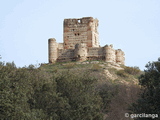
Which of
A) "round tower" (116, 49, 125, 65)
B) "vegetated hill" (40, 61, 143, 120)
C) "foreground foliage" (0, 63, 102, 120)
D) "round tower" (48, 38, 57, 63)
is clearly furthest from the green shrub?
"foreground foliage" (0, 63, 102, 120)

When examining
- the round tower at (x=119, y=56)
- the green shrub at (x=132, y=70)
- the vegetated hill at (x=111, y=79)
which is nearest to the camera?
the vegetated hill at (x=111, y=79)

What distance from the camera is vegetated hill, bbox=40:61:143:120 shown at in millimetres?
50438

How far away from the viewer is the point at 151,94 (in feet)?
101

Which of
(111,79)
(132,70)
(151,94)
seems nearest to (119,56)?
(132,70)

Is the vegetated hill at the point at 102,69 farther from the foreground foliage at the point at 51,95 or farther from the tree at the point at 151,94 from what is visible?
the tree at the point at 151,94

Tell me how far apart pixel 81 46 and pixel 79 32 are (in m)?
4.85

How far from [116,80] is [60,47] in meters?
11.4

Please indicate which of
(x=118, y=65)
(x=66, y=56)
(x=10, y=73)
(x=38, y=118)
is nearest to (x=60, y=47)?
(x=66, y=56)

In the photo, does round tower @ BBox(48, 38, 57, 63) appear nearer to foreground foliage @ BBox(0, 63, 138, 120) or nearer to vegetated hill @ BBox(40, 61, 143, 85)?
vegetated hill @ BBox(40, 61, 143, 85)

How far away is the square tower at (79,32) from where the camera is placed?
7044 cm

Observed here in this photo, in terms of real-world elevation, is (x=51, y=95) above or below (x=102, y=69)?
below

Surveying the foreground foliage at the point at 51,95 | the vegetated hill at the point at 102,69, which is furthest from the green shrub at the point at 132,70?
the foreground foliage at the point at 51,95

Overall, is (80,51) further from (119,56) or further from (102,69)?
(119,56)

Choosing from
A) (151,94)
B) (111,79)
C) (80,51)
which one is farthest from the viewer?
(80,51)
